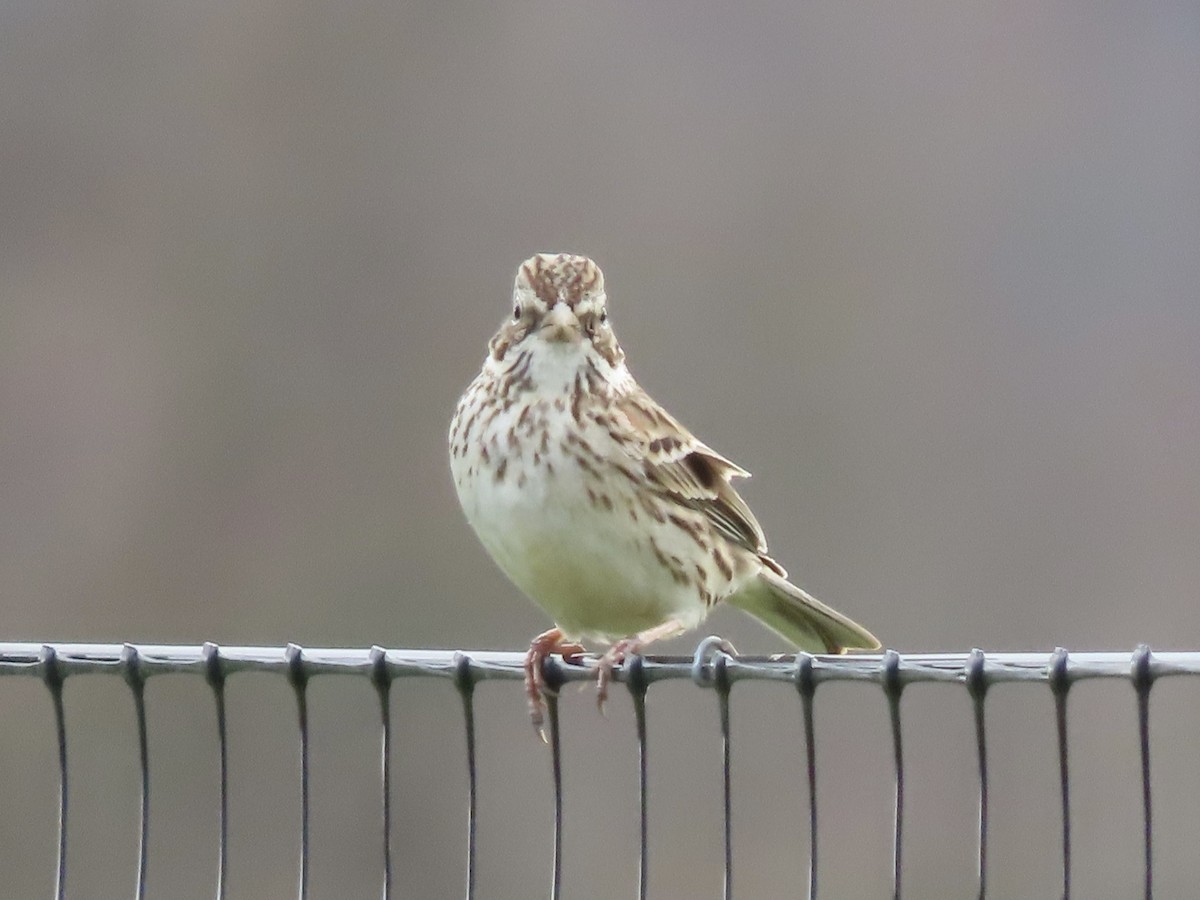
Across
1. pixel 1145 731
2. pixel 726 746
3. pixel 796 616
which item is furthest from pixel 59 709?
pixel 796 616

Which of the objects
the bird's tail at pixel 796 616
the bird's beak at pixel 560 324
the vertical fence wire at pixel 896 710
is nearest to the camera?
the vertical fence wire at pixel 896 710

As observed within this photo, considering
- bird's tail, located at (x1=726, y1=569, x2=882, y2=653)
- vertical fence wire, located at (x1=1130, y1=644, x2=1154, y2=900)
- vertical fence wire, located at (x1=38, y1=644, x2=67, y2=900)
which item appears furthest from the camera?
bird's tail, located at (x1=726, y1=569, x2=882, y2=653)

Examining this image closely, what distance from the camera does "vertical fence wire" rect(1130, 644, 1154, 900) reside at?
1.90 m

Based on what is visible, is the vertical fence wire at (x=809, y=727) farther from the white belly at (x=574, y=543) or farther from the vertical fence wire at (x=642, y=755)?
the white belly at (x=574, y=543)

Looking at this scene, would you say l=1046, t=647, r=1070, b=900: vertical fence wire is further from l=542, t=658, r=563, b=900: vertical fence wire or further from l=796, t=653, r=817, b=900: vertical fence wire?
l=542, t=658, r=563, b=900: vertical fence wire

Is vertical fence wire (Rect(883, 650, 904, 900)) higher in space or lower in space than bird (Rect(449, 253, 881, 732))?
lower

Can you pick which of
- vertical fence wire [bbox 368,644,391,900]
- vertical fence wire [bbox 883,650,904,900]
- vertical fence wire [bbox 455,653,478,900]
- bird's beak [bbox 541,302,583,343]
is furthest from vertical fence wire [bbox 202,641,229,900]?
bird's beak [bbox 541,302,583,343]

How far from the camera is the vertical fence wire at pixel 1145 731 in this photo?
1904mm

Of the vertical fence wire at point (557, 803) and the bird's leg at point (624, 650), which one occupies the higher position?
the bird's leg at point (624, 650)

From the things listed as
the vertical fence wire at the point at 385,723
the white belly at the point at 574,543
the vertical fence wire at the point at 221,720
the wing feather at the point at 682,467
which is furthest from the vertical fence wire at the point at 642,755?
the wing feather at the point at 682,467

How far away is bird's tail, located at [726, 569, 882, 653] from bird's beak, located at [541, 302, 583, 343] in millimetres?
641

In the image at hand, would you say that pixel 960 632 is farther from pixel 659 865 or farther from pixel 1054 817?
pixel 659 865

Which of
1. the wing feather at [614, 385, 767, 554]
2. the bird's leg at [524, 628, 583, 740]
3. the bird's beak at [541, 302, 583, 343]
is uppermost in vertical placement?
the bird's beak at [541, 302, 583, 343]

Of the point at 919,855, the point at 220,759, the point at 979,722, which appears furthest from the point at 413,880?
the point at 979,722
